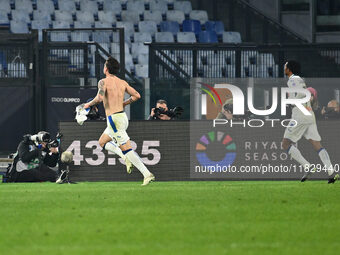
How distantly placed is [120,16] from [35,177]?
45.4 feet

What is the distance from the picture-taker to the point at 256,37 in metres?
31.9

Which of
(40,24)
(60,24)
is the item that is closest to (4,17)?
(40,24)

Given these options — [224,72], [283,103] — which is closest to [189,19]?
[224,72]

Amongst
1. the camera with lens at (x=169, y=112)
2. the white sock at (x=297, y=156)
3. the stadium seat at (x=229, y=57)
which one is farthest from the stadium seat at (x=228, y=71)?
the white sock at (x=297, y=156)

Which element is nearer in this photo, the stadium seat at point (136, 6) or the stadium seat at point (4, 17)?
the stadium seat at point (4, 17)

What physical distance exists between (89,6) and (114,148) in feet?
50.5

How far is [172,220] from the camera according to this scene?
11250mm

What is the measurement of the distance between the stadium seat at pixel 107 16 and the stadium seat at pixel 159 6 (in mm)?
1518

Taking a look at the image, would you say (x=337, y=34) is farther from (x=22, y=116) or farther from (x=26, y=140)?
(x=26, y=140)

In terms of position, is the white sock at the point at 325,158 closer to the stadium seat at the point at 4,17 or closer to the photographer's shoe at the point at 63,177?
the photographer's shoe at the point at 63,177

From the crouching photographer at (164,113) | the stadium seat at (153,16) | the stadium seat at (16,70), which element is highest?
the stadium seat at (153,16)

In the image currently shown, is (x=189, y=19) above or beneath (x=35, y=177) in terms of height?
above

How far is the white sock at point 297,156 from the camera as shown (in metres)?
17.5

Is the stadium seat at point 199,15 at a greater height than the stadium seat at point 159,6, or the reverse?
the stadium seat at point 159,6
